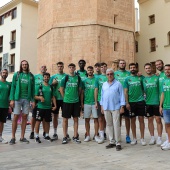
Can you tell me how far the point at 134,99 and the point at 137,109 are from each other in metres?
0.27

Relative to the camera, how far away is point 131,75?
677cm

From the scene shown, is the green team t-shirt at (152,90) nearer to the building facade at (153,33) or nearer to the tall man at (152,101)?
the tall man at (152,101)

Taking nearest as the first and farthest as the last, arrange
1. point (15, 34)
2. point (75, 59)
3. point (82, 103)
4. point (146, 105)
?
point (146, 105) → point (82, 103) → point (75, 59) → point (15, 34)

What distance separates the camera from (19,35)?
29.4m

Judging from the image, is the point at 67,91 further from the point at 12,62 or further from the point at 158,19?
the point at 12,62

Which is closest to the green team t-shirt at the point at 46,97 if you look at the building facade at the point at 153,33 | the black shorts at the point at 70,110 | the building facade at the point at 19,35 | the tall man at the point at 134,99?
the black shorts at the point at 70,110

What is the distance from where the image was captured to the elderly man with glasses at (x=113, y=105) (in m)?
6.12

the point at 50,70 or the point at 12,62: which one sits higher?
the point at 12,62

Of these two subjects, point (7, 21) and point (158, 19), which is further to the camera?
point (7, 21)

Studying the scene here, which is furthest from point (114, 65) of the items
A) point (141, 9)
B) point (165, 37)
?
point (141, 9)

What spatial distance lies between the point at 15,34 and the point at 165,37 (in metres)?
17.0

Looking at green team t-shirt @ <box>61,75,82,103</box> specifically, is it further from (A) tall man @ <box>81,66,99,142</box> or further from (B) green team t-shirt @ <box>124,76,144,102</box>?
(B) green team t-shirt @ <box>124,76,144,102</box>

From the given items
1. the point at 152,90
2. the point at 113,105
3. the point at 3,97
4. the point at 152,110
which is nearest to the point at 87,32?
the point at 3,97

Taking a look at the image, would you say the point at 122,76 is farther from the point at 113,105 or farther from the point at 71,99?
the point at 71,99
